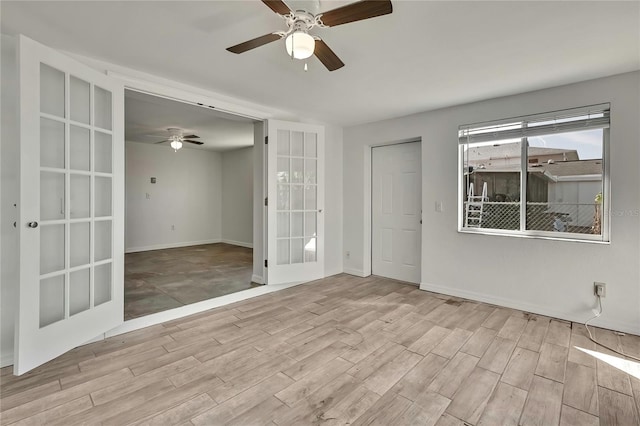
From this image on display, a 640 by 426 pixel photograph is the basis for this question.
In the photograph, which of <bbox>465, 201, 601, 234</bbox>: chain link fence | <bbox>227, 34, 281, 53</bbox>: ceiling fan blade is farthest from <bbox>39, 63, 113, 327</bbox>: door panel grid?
<bbox>465, 201, 601, 234</bbox>: chain link fence

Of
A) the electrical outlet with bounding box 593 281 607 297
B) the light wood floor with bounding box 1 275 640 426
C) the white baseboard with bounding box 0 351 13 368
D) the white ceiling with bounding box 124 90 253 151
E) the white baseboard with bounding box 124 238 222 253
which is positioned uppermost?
the white ceiling with bounding box 124 90 253 151

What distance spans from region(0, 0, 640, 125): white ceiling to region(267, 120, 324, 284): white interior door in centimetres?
88

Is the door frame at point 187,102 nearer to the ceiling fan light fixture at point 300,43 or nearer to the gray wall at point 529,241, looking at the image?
the gray wall at point 529,241

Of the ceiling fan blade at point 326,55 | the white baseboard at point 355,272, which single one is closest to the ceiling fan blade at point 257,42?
the ceiling fan blade at point 326,55

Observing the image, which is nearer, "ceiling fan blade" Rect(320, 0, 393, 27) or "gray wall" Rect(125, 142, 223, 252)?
"ceiling fan blade" Rect(320, 0, 393, 27)

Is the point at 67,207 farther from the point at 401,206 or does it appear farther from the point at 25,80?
the point at 401,206

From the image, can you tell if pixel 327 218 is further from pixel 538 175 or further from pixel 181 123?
pixel 181 123

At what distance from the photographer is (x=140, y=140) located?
6.50 metres

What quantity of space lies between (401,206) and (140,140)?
19.0ft

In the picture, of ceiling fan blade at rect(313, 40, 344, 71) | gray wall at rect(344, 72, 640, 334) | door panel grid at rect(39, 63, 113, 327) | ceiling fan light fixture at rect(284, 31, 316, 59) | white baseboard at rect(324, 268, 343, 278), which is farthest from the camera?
white baseboard at rect(324, 268, 343, 278)

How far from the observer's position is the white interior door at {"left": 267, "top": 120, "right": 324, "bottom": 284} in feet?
12.7

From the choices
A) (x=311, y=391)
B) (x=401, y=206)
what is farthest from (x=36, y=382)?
(x=401, y=206)

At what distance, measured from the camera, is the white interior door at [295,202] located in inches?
153

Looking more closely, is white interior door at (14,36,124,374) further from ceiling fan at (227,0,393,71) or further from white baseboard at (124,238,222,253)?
white baseboard at (124,238,222,253)
